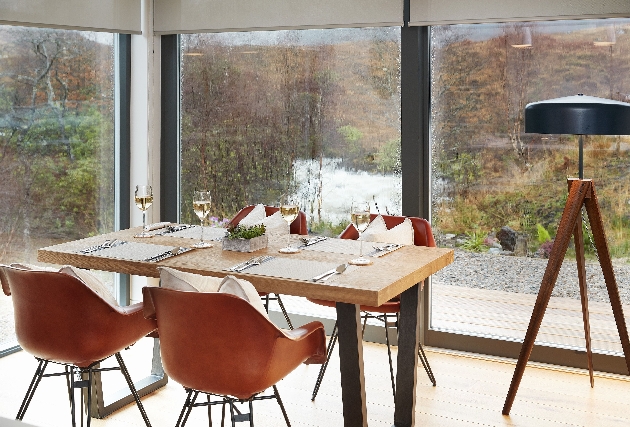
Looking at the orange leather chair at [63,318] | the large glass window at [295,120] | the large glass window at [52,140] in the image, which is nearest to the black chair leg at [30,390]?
the orange leather chair at [63,318]

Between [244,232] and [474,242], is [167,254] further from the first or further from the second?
[474,242]

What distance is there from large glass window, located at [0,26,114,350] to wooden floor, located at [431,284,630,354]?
2.46 metres

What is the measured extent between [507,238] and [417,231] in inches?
29.8

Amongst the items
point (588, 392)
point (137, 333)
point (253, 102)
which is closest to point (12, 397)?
point (137, 333)

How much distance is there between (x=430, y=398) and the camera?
416 centimetres

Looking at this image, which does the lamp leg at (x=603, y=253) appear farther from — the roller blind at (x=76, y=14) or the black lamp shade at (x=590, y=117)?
the roller blind at (x=76, y=14)

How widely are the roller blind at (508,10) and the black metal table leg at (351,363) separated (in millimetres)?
2249

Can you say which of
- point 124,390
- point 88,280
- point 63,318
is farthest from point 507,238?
point 63,318

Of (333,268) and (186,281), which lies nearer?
(186,281)

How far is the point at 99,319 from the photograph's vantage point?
3.14 metres

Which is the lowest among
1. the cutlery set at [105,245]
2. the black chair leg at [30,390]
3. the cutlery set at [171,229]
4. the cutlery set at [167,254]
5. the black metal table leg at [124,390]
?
the black metal table leg at [124,390]

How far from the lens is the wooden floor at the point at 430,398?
12.7 feet

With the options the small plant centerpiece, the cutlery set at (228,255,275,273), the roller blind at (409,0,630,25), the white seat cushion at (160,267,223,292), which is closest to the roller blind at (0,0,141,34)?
the roller blind at (409,0,630,25)

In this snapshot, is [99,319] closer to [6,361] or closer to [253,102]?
[6,361]
